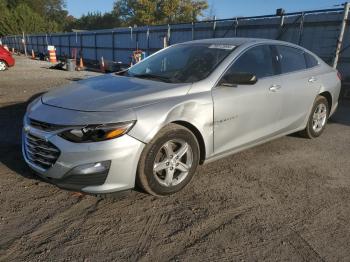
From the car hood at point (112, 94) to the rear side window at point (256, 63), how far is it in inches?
32.6

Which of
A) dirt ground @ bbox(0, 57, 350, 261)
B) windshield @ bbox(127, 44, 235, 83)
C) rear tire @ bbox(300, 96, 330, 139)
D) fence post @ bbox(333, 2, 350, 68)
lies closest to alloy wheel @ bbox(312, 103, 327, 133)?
rear tire @ bbox(300, 96, 330, 139)

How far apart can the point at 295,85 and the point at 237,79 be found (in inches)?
54.8

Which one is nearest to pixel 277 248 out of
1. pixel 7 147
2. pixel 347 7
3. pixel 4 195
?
pixel 4 195

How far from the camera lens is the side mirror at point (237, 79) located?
12.4 ft

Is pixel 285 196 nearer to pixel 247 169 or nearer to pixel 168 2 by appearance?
pixel 247 169

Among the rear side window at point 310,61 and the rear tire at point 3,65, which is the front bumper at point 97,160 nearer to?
the rear side window at point 310,61

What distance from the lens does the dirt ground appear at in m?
2.73

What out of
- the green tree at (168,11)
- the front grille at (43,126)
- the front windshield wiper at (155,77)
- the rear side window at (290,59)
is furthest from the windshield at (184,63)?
the green tree at (168,11)

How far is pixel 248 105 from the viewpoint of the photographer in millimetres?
4094

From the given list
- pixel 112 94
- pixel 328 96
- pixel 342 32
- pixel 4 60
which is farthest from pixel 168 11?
pixel 112 94

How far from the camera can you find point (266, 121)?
4.43 m

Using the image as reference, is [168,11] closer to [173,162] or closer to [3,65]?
[3,65]

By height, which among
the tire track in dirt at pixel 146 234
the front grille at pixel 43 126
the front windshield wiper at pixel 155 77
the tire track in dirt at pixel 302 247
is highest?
the front windshield wiper at pixel 155 77

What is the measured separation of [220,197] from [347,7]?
346 inches
